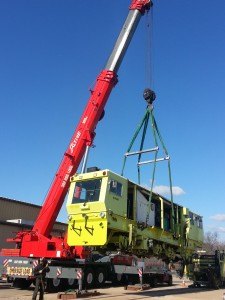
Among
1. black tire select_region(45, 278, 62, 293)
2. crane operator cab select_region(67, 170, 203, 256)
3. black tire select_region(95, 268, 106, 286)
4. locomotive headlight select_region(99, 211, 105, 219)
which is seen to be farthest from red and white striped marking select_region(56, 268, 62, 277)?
black tire select_region(95, 268, 106, 286)

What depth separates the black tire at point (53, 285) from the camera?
17.4 m

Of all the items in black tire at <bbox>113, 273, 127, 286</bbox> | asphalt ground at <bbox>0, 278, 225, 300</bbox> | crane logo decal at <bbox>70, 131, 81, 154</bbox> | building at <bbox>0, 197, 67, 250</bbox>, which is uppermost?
crane logo decal at <bbox>70, 131, 81, 154</bbox>

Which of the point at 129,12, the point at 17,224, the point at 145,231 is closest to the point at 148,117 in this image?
the point at 145,231

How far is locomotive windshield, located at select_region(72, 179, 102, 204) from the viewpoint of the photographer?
14.9m

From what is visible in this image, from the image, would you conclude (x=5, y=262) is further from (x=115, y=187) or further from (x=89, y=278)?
(x=115, y=187)

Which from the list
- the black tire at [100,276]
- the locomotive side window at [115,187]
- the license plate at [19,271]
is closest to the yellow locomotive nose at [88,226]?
the locomotive side window at [115,187]

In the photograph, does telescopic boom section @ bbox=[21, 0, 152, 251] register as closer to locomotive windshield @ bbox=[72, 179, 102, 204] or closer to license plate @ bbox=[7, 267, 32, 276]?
license plate @ bbox=[7, 267, 32, 276]

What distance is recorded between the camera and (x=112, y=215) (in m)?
14.6

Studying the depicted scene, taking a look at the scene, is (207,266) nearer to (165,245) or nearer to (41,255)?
(165,245)

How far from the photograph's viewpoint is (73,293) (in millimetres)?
14773

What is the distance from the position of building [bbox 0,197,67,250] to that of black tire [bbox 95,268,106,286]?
1112 cm

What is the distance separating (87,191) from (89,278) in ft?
21.7

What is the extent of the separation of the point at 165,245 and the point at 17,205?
17.8 metres

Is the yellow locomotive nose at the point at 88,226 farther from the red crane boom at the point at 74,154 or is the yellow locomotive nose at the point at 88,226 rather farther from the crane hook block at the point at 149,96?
the crane hook block at the point at 149,96
